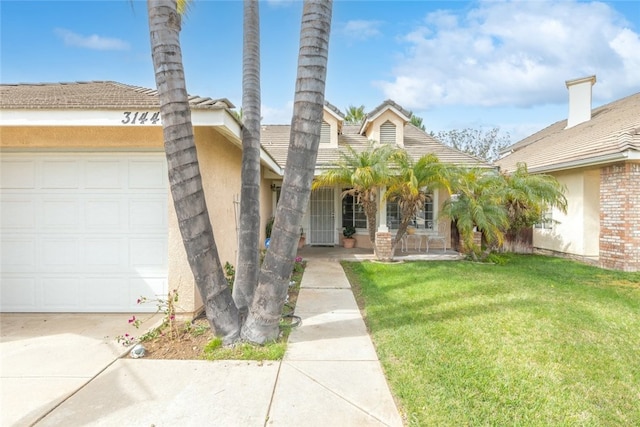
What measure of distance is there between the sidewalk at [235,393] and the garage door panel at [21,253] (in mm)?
2635

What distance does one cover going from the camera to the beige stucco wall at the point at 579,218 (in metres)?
10.9

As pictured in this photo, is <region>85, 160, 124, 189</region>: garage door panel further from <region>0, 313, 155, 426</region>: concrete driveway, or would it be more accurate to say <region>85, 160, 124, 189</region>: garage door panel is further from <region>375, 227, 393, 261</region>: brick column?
<region>375, 227, 393, 261</region>: brick column

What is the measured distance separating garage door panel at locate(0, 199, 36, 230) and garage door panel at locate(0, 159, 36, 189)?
0.30 metres

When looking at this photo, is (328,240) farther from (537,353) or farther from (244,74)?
(537,353)

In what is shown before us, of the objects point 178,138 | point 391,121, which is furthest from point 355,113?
point 178,138

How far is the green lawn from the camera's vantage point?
3.04 m

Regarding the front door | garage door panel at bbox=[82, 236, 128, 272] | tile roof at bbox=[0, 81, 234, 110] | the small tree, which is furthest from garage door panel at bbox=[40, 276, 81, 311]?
the small tree

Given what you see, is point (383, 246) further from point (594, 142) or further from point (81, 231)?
point (81, 231)

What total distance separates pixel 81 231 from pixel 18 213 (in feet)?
3.89

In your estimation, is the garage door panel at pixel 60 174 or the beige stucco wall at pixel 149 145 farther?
the garage door panel at pixel 60 174

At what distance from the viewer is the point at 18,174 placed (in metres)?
5.76

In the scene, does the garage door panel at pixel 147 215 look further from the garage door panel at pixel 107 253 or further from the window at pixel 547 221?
the window at pixel 547 221

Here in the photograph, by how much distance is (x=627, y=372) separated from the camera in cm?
→ 374

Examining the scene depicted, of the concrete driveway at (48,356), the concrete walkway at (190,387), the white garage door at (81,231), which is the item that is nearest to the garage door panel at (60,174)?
the white garage door at (81,231)
